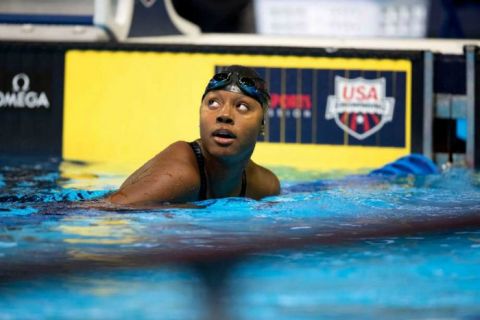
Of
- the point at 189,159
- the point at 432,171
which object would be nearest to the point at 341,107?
the point at 432,171

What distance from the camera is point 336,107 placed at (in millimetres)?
7473

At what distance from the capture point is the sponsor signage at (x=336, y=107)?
7465mm

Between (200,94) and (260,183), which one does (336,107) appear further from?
(260,183)

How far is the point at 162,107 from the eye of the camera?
7.57m

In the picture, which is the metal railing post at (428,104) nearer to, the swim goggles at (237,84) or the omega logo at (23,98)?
the omega logo at (23,98)

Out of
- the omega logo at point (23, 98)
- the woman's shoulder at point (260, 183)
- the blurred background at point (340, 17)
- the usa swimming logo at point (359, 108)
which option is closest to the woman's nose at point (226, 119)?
the woman's shoulder at point (260, 183)

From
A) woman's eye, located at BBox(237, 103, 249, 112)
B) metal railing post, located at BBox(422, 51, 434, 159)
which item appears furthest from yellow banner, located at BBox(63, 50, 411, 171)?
woman's eye, located at BBox(237, 103, 249, 112)

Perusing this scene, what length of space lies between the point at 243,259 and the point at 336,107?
4.94 m

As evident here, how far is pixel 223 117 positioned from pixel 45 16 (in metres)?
4.98

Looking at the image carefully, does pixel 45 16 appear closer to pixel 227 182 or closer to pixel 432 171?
pixel 432 171

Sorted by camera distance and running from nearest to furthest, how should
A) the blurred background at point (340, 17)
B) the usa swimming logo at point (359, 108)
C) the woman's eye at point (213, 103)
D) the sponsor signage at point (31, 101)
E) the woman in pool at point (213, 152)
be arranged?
the woman in pool at point (213, 152) < the woman's eye at point (213, 103) < the usa swimming logo at point (359, 108) < the sponsor signage at point (31, 101) < the blurred background at point (340, 17)

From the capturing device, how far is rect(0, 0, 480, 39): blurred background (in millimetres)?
11602

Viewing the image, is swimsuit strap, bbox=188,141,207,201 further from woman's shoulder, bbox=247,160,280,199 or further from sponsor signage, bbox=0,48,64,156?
sponsor signage, bbox=0,48,64,156

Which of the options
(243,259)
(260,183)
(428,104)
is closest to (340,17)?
(428,104)
